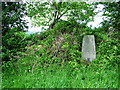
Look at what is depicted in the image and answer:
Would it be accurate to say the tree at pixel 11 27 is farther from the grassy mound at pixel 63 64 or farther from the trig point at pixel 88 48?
the trig point at pixel 88 48

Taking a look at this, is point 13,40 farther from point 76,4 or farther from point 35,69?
point 76,4

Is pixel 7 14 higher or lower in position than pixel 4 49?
higher

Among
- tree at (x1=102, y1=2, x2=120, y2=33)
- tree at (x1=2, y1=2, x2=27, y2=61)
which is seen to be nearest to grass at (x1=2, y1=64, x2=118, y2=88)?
tree at (x1=2, y1=2, x2=27, y2=61)

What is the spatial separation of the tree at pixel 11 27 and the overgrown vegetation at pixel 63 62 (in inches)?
7.7

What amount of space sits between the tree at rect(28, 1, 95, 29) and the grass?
207 cm

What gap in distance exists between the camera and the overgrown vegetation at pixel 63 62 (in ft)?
10.1

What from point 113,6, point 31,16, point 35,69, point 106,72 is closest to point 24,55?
point 35,69

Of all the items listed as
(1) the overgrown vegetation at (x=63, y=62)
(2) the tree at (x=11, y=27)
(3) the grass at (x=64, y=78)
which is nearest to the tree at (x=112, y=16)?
(1) the overgrown vegetation at (x=63, y=62)

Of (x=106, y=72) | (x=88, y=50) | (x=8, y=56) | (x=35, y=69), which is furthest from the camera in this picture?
(x=88, y=50)

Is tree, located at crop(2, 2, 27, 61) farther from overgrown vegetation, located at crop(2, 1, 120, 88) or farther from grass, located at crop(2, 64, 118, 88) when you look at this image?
grass, located at crop(2, 64, 118, 88)

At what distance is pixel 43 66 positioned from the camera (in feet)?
13.2

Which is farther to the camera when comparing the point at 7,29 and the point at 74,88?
the point at 7,29

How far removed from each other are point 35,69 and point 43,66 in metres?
0.27

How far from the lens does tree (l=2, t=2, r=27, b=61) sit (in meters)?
3.98
